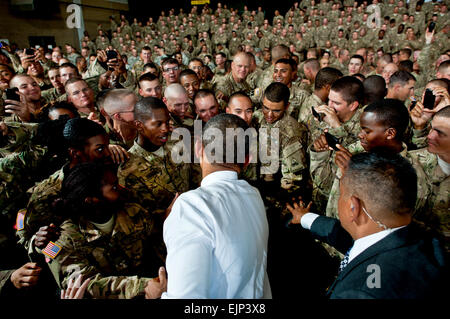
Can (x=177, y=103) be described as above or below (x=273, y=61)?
below

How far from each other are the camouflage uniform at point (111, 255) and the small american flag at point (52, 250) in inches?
0.8

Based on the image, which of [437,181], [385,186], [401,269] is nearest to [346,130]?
[437,181]

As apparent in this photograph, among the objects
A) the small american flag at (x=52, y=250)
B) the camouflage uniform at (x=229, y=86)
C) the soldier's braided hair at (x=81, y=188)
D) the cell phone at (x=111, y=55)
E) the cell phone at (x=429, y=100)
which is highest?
the cell phone at (x=111, y=55)

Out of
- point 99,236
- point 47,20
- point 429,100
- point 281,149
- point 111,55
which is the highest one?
point 47,20

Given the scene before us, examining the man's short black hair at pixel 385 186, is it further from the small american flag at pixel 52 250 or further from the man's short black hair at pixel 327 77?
the man's short black hair at pixel 327 77

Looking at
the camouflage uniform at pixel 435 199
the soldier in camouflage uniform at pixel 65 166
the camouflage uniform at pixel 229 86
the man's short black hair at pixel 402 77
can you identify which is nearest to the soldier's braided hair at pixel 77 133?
the soldier in camouflage uniform at pixel 65 166

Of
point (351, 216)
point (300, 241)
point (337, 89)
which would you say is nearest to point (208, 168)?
point (351, 216)

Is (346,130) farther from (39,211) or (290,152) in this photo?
(39,211)

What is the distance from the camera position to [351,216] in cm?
137

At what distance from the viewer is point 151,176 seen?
2.50 m

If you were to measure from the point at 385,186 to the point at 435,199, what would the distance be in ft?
4.14

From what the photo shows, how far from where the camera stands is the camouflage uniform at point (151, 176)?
2.38m

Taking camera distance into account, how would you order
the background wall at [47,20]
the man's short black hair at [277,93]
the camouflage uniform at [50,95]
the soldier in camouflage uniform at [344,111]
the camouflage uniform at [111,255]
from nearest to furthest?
the camouflage uniform at [111,255]
the soldier in camouflage uniform at [344,111]
the man's short black hair at [277,93]
the camouflage uniform at [50,95]
the background wall at [47,20]
